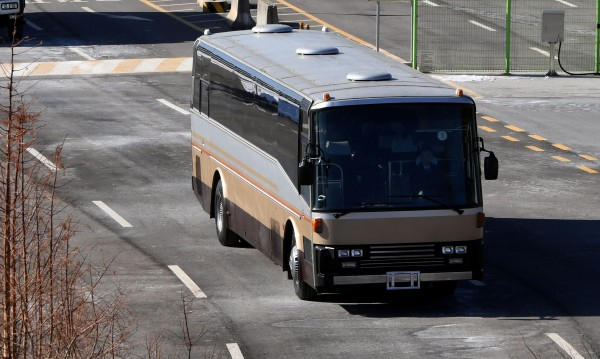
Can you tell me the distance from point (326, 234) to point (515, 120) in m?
16.2

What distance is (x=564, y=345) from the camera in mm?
18844

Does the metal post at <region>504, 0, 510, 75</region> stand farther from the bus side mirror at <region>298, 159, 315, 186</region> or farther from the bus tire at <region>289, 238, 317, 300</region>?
the bus side mirror at <region>298, 159, 315, 186</region>

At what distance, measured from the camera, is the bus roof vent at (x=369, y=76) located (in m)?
21.1

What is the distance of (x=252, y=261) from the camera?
2358 cm

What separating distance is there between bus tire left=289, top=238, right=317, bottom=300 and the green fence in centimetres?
2011

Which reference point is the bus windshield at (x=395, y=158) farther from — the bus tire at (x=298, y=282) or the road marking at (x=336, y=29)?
the road marking at (x=336, y=29)

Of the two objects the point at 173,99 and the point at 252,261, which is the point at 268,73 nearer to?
the point at 252,261

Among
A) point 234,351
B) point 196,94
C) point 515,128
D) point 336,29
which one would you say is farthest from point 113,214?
point 336,29

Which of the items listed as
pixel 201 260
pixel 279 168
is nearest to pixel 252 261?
pixel 201 260

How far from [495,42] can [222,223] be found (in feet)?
60.4

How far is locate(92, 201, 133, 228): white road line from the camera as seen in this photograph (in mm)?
25958

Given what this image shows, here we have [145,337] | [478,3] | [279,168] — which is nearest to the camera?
[145,337]

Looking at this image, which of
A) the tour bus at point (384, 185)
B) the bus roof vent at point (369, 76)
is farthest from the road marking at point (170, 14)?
the tour bus at point (384, 185)

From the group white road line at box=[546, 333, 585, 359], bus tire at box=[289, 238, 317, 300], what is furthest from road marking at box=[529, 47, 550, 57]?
white road line at box=[546, 333, 585, 359]
